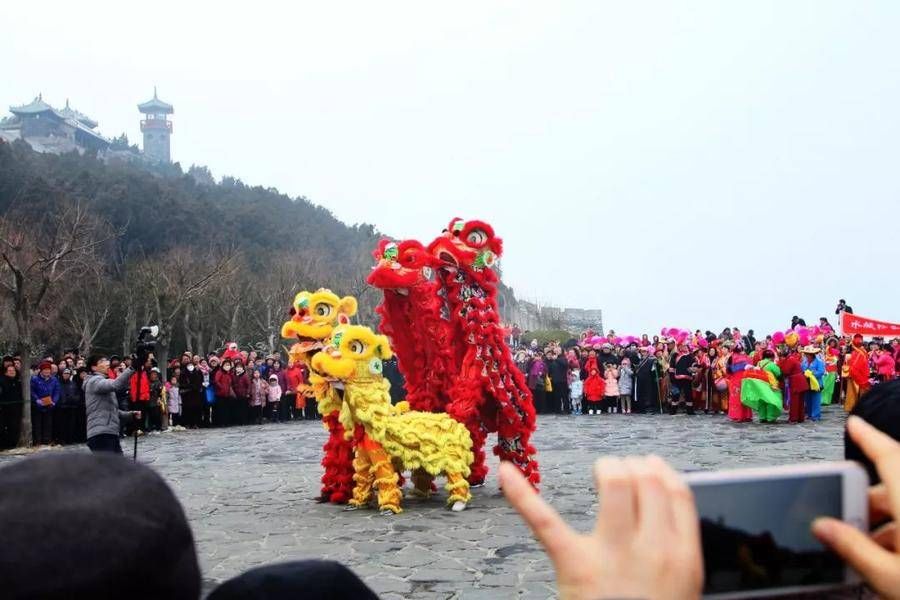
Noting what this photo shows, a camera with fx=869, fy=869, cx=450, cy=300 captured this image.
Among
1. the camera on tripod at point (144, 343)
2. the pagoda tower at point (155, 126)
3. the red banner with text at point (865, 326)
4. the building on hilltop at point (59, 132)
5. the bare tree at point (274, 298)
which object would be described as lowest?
the camera on tripod at point (144, 343)

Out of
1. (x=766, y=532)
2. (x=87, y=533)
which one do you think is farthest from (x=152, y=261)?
(x=766, y=532)

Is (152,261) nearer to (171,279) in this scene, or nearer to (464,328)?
(171,279)

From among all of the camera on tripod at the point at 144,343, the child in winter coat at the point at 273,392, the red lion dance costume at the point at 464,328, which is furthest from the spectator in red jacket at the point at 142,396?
the red lion dance costume at the point at 464,328

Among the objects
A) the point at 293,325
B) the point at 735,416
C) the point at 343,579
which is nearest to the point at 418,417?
the point at 293,325

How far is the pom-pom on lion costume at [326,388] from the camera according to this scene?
27.1ft

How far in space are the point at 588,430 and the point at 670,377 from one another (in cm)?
419

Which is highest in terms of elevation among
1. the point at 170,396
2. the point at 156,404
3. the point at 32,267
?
the point at 32,267

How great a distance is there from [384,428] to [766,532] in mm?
6763

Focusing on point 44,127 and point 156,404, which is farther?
point 44,127

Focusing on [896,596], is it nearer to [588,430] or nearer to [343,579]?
[343,579]

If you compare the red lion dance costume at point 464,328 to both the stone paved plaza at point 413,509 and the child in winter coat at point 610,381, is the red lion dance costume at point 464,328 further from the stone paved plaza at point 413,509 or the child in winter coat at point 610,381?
the child in winter coat at point 610,381

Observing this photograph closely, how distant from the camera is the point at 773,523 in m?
0.96

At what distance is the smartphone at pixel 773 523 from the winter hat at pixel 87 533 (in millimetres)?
646

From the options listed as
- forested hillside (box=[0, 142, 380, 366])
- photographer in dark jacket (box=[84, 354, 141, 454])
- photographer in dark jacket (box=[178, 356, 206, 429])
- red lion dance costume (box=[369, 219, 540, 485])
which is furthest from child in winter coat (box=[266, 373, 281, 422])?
red lion dance costume (box=[369, 219, 540, 485])
